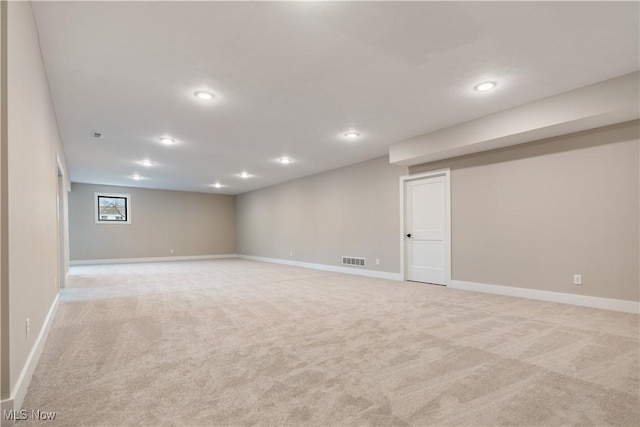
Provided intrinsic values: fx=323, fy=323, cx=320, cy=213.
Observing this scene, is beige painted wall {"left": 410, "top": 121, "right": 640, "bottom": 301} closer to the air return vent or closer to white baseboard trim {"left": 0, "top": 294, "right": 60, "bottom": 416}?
the air return vent

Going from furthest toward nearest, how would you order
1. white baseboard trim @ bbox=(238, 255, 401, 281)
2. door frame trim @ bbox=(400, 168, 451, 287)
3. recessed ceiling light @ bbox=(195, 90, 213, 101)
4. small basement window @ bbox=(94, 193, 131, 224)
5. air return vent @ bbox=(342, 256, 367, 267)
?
small basement window @ bbox=(94, 193, 131, 224), air return vent @ bbox=(342, 256, 367, 267), white baseboard trim @ bbox=(238, 255, 401, 281), door frame trim @ bbox=(400, 168, 451, 287), recessed ceiling light @ bbox=(195, 90, 213, 101)

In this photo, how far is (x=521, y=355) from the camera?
2580 millimetres

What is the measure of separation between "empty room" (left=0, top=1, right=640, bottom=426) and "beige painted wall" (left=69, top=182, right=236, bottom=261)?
14.3 feet

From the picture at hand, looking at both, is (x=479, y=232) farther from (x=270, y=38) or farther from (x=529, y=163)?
(x=270, y=38)

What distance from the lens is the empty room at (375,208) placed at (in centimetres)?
193

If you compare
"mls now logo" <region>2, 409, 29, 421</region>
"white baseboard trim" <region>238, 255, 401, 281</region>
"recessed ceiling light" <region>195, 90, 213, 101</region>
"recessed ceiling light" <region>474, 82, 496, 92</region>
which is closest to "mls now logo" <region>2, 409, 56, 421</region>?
"mls now logo" <region>2, 409, 29, 421</region>

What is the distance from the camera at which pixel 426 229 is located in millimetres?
6172

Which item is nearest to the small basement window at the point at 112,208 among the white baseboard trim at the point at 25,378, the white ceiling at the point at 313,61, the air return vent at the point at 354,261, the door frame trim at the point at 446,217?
the white ceiling at the point at 313,61

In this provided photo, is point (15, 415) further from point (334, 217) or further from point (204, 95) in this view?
point (334, 217)

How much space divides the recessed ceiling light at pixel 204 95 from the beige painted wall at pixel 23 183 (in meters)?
1.39

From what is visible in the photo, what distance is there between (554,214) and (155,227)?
11579 mm

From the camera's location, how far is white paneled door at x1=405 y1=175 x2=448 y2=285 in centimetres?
→ 590

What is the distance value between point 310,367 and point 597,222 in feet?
13.4

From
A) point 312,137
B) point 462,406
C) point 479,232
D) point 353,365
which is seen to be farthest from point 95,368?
point 479,232
